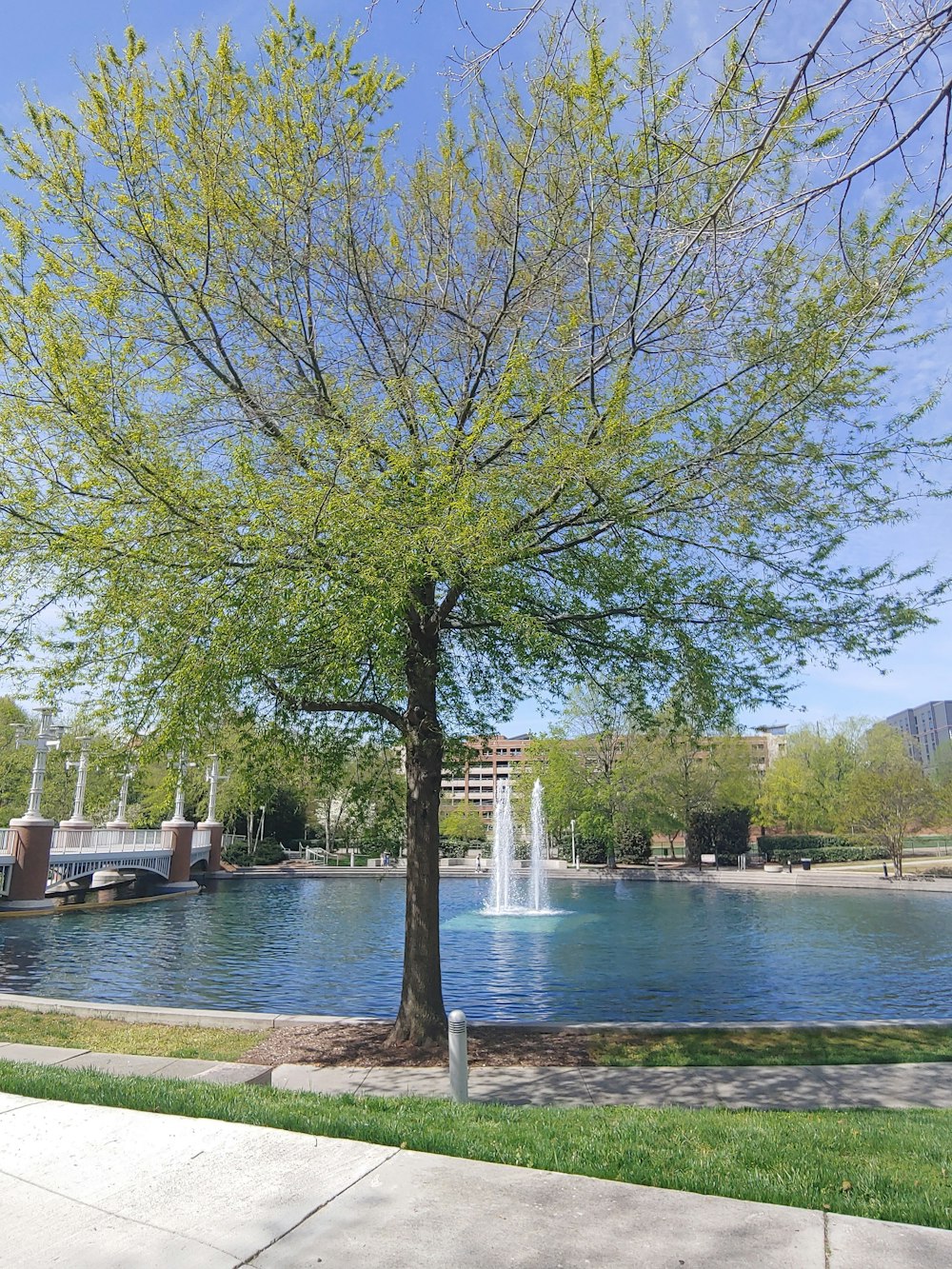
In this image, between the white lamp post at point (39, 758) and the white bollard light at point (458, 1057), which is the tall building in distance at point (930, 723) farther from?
the white bollard light at point (458, 1057)

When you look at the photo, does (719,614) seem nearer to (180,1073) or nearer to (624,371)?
(624,371)

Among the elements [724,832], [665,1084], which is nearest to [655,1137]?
[665,1084]

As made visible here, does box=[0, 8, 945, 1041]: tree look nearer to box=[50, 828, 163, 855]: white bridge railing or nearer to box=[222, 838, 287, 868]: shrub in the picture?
box=[50, 828, 163, 855]: white bridge railing

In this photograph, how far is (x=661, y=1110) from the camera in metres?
6.91

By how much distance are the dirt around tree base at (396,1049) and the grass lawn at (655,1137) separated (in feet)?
8.18

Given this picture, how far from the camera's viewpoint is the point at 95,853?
35406 mm

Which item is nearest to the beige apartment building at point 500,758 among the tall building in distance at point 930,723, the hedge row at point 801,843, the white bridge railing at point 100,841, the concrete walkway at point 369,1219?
the hedge row at point 801,843

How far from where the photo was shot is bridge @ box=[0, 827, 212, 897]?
30.0 metres

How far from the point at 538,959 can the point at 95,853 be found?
912 inches

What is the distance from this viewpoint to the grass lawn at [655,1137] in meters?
4.64

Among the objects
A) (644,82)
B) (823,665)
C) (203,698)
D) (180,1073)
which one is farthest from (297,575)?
(823,665)

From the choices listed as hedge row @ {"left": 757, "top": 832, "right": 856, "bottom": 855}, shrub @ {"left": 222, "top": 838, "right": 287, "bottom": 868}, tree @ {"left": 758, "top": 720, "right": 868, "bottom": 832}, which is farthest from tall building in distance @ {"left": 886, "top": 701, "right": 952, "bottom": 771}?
shrub @ {"left": 222, "top": 838, "right": 287, "bottom": 868}

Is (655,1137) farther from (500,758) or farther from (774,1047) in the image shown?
(500,758)

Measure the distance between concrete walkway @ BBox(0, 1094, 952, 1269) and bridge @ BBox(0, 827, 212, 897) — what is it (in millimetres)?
28874
